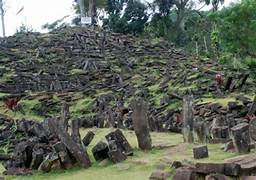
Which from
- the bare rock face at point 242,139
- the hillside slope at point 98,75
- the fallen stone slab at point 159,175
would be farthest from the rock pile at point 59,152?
the hillside slope at point 98,75

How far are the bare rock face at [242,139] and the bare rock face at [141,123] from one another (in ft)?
8.34

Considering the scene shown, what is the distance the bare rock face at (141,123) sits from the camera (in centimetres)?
1094

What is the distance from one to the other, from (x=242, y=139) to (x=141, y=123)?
282 cm

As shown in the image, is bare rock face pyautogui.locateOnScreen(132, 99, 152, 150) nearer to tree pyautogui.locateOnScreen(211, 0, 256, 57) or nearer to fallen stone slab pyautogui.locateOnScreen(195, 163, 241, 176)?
fallen stone slab pyautogui.locateOnScreen(195, 163, 241, 176)

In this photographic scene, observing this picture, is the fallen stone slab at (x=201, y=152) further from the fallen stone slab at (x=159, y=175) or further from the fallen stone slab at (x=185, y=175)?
the fallen stone slab at (x=185, y=175)

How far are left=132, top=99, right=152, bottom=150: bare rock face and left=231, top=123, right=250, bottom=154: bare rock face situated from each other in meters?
2.54

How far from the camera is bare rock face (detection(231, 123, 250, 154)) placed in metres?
8.84

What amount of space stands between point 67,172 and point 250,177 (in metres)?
4.40

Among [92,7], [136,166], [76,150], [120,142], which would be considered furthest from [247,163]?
[92,7]

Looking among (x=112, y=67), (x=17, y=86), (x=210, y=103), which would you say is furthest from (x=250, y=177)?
(x=112, y=67)

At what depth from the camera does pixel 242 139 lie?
29.1ft

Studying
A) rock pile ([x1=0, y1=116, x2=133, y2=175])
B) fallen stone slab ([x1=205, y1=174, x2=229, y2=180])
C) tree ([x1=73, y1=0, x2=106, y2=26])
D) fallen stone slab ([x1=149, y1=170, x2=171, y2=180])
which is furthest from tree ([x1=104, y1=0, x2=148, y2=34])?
fallen stone slab ([x1=205, y1=174, x2=229, y2=180])

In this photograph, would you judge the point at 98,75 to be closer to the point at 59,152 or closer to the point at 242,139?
the point at 59,152

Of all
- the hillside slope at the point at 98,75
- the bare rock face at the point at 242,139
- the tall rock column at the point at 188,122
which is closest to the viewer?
the bare rock face at the point at 242,139
